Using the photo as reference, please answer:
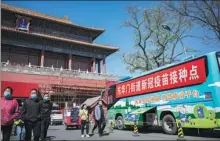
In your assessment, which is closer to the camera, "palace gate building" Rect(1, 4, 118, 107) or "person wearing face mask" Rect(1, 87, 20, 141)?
"person wearing face mask" Rect(1, 87, 20, 141)

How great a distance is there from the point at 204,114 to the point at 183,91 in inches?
57.8

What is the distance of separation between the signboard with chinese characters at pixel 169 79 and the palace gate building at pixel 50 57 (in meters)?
13.0

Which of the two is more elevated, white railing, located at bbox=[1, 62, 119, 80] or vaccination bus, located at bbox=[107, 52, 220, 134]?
white railing, located at bbox=[1, 62, 119, 80]

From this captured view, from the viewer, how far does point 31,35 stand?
28.7m

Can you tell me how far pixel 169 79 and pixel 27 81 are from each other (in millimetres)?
18102

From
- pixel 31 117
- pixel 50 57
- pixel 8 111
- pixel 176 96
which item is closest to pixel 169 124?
pixel 176 96

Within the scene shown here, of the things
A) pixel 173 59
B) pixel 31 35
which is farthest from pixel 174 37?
pixel 31 35

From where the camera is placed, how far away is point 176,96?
35.1 feet

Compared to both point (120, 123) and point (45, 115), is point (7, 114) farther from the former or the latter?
point (120, 123)

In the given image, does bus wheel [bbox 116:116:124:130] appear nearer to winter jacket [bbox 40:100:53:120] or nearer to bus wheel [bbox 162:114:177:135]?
bus wheel [bbox 162:114:177:135]

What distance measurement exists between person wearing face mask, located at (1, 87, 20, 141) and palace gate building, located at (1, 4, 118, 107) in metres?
18.6

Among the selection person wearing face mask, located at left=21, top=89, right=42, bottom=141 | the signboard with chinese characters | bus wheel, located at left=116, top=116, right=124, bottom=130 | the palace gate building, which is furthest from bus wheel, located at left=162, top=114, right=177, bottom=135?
the palace gate building

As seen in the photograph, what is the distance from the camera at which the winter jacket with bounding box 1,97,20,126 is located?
236 inches

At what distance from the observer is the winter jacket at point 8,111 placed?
5.99m
